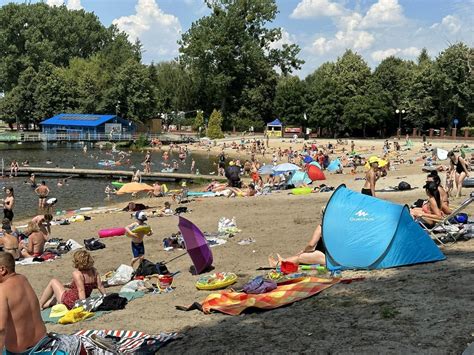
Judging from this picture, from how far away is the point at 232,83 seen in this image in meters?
79.3

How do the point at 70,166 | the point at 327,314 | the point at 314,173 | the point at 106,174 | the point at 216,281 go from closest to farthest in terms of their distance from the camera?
the point at 327,314 → the point at 216,281 → the point at 314,173 → the point at 106,174 → the point at 70,166

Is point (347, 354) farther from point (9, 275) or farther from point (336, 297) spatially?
point (9, 275)

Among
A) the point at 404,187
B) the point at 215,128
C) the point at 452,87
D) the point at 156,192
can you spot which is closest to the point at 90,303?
the point at 404,187

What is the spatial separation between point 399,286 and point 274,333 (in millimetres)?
2223

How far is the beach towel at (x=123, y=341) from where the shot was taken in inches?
235

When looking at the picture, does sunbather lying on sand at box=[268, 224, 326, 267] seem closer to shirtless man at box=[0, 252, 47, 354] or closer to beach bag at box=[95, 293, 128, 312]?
beach bag at box=[95, 293, 128, 312]

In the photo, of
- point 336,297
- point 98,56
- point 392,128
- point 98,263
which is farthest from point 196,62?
point 336,297

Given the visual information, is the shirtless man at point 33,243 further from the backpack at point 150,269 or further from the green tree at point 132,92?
the green tree at point 132,92

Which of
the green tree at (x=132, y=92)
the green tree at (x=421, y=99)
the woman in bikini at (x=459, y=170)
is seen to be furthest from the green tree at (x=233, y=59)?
the woman in bikini at (x=459, y=170)

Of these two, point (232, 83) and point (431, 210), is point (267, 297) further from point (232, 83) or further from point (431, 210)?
point (232, 83)

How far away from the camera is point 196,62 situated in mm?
79125

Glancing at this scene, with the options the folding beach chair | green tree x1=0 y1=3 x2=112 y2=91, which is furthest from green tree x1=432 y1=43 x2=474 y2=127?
green tree x1=0 y1=3 x2=112 y2=91

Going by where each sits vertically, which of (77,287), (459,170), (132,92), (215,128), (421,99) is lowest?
(77,287)

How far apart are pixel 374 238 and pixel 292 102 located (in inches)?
2552
